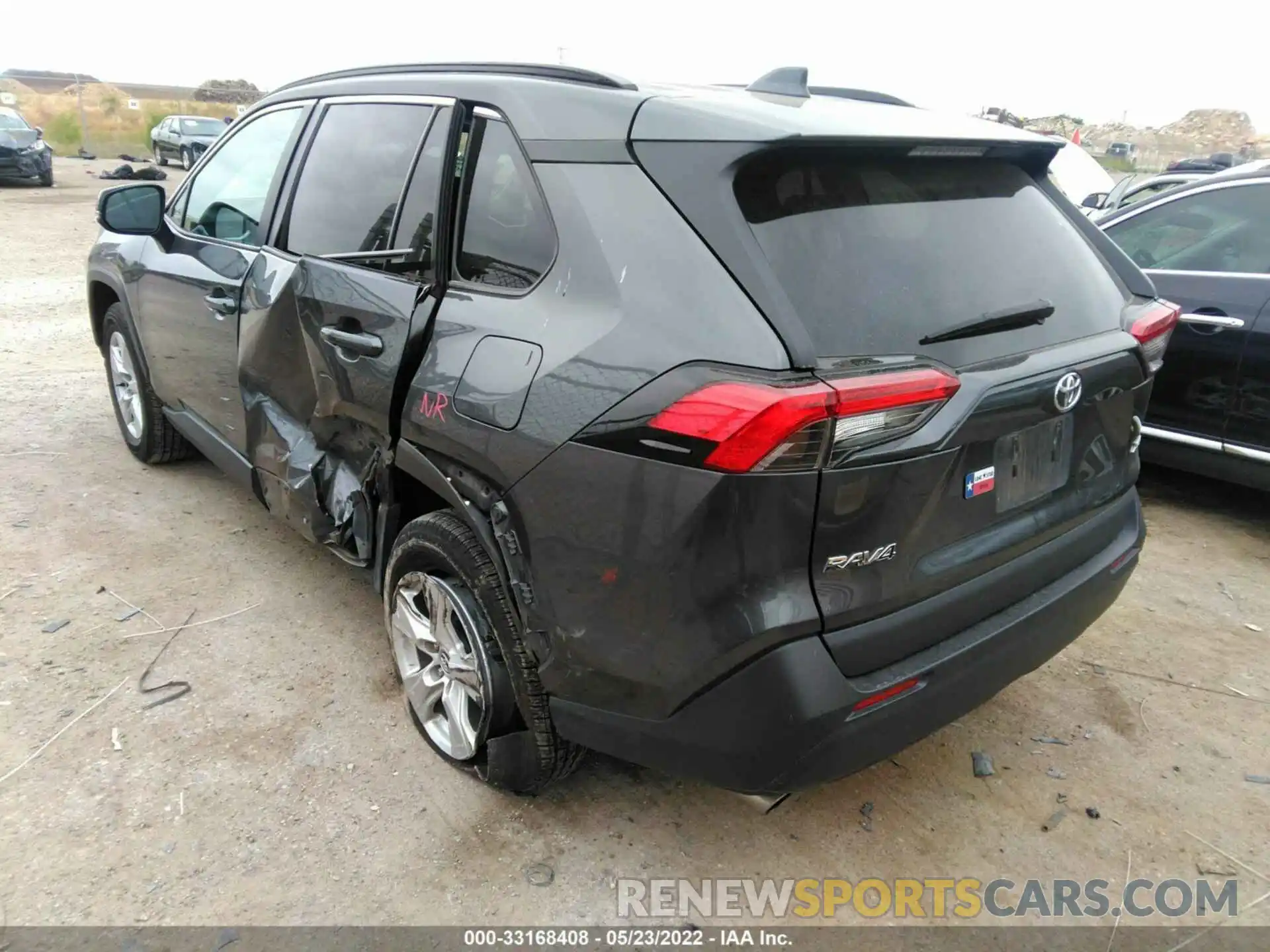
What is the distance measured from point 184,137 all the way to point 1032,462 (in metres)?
28.7

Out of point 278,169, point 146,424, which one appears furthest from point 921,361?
point 146,424

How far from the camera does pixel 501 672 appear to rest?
7.86 ft

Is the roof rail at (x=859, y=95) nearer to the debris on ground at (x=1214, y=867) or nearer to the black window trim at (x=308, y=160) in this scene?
the black window trim at (x=308, y=160)

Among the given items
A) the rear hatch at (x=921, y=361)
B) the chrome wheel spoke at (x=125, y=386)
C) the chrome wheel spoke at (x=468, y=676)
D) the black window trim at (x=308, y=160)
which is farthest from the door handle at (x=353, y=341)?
the chrome wheel spoke at (x=125, y=386)

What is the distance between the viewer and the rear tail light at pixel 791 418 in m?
1.73

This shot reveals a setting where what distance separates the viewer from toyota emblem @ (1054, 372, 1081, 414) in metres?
2.14

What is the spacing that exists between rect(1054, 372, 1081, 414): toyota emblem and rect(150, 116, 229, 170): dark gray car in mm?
27021

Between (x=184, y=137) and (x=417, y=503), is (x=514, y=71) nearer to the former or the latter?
(x=417, y=503)

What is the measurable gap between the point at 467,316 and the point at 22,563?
2.66 meters

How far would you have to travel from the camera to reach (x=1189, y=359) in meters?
4.40

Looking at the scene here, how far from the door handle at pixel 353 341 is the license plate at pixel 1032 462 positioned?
163 centimetres

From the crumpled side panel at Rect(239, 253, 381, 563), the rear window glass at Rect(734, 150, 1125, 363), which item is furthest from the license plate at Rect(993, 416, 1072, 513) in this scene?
the crumpled side panel at Rect(239, 253, 381, 563)

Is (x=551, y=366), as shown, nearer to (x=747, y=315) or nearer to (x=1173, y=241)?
(x=747, y=315)

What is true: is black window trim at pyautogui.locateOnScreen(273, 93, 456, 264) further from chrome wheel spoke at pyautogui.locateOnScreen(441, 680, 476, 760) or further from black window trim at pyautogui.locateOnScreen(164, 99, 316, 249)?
chrome wheel spoke at pyautogui.locateOnScreen(441, 680, 476, 760)
